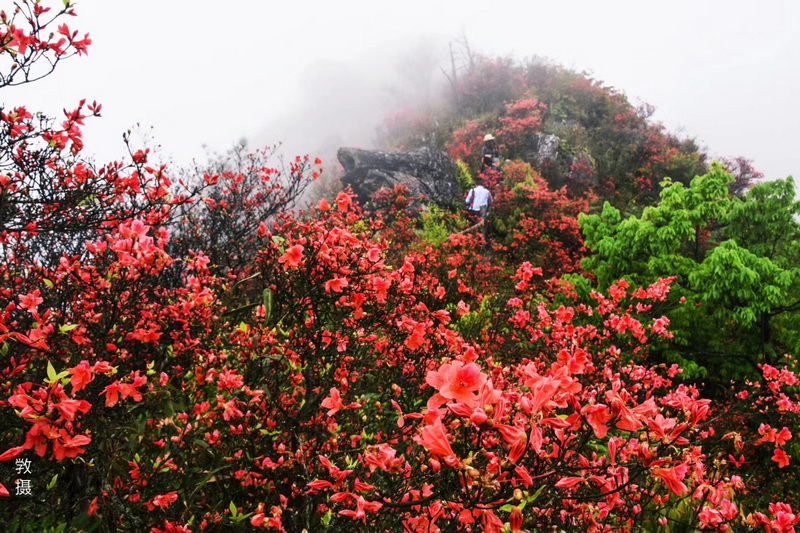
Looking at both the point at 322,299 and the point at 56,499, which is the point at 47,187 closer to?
the point at 56,499

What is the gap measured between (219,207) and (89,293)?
352 centimetres

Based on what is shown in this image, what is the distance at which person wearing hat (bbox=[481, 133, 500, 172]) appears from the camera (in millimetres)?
12188

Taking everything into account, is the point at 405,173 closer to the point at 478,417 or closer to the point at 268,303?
the point at 268,303

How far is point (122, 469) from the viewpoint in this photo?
2025mm

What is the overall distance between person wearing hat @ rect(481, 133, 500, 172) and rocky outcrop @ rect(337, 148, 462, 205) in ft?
3.72

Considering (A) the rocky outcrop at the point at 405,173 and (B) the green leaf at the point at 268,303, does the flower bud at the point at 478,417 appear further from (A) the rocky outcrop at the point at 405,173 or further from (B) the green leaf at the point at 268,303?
(A) the rocky outcrop at the point at 405,173

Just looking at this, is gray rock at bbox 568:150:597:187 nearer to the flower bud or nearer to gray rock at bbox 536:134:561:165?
gray rock at bbox 536:134:561:165

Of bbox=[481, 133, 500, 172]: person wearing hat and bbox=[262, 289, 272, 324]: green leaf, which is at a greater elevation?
bbox=[481, 133, 500, 172]: person wearing hat

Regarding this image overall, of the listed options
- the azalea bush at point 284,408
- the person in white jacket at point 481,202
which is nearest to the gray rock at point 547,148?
the person in white jacket at point 481,202

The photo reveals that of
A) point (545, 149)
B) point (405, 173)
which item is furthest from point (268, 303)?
point (545, 149)

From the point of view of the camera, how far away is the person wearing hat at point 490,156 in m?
12.2

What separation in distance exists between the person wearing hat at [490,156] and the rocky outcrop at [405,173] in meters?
1.13

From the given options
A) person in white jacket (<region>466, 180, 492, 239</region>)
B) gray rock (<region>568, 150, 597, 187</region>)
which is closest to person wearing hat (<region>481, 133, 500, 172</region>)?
person in white jacket (<region>466, 180, 492, 239</region>)

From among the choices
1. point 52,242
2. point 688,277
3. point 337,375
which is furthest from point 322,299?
point 688,277
